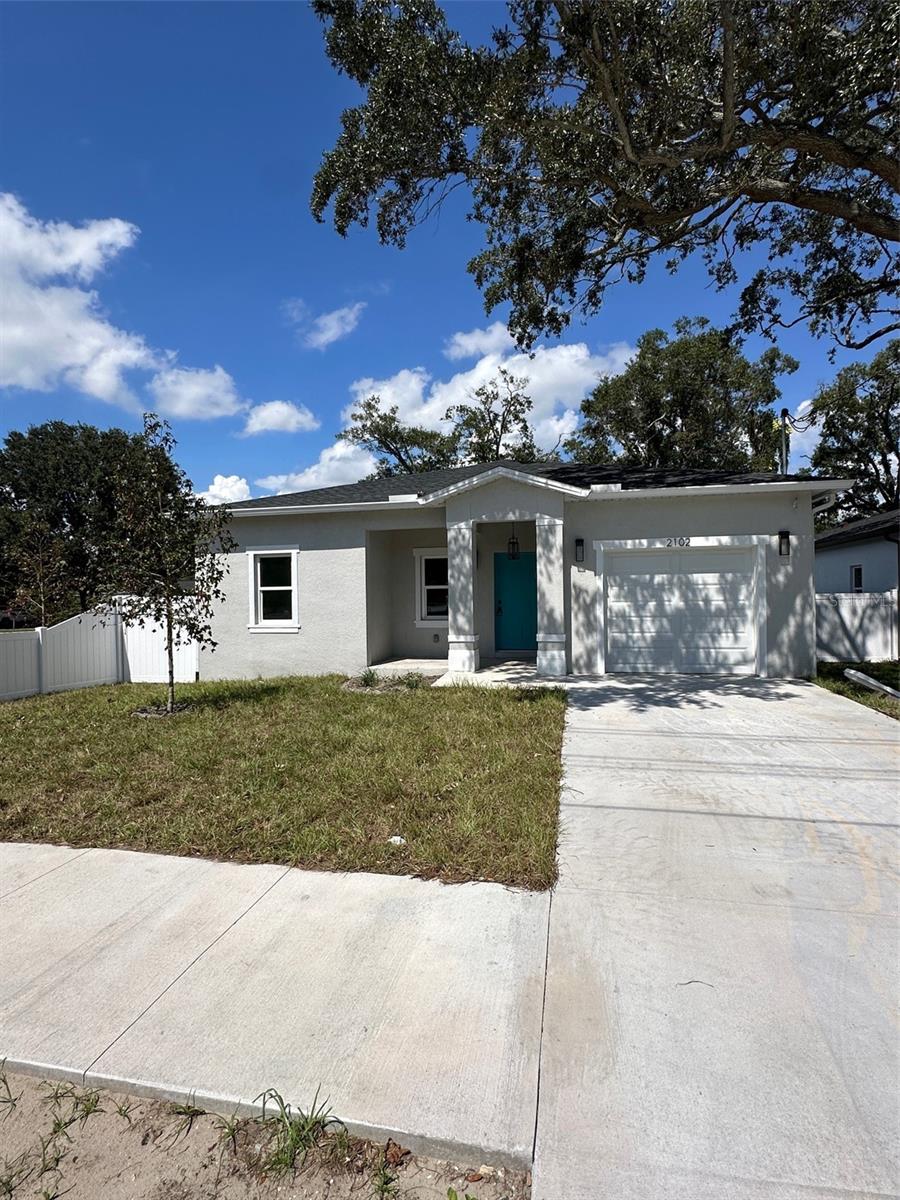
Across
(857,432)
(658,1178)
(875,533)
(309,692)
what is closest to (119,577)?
(309,692)

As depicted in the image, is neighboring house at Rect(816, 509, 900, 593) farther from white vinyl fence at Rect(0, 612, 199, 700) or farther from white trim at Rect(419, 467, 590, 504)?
white vinyl fence at Rect(0, 612, 199, 700)

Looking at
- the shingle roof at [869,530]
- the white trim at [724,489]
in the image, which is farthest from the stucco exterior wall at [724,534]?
the shingle roof at [869,530]

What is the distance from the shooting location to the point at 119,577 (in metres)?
8.49

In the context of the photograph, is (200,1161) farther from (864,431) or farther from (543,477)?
(864,431)

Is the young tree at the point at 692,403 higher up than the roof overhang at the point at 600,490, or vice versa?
the young tree at the point at 692,403

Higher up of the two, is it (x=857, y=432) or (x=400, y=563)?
(x=857, y=432)

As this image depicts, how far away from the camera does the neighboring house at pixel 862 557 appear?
16328 millimetres

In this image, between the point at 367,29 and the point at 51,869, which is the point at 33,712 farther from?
the point at 367,29

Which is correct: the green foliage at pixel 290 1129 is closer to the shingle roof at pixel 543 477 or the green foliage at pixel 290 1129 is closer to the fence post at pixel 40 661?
the shingle roof at pixel 543 477

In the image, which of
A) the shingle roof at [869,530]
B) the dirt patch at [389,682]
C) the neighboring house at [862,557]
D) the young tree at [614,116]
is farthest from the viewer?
the neighboring house at [862,557]

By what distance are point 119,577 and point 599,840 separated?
296 inches

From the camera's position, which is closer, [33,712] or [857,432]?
[33,712]

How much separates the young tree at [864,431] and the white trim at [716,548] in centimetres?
1254

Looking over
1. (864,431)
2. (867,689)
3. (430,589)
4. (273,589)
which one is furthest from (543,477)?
(864,431)
